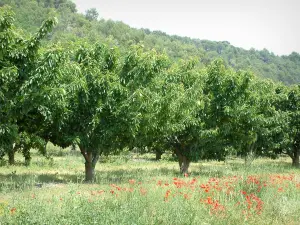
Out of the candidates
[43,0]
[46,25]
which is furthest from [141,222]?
[43,0]

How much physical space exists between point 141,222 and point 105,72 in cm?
1035

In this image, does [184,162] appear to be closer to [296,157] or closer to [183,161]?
[183,161]

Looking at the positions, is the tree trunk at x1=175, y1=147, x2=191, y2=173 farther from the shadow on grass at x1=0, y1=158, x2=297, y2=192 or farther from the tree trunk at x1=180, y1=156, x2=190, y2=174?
the shadow on grass at x1=0, y1=158, x2=297, y2=192

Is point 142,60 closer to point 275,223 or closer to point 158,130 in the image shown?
point 158,130

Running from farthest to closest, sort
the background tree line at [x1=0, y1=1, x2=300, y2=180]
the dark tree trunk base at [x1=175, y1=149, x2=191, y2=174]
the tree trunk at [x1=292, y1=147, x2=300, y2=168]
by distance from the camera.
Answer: the tree trunk at [x1=292, y1=147, x2=300, y2=168] → the dark tree trunk base at [x1=175, y1=149, x2=191, y2=174] → the background tree line at [x1=0, y1=1, x2=300, y2=180]

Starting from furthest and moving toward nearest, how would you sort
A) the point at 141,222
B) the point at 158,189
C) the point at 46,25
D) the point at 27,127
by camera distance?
the point at 27,127 < the point at 46,25 < the point at 158,189 < the point at 141,222

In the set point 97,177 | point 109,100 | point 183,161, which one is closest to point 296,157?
point 183,161

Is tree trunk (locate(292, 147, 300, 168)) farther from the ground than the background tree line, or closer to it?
closer to it

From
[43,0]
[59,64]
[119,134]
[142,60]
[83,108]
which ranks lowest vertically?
[119,134]

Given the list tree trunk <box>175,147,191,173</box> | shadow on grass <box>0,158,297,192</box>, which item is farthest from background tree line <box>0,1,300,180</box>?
shadow on grass <box>0,158,297,192</box>

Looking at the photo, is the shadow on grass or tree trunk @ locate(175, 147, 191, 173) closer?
the shadow on grass

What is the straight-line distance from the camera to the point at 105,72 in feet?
55.2

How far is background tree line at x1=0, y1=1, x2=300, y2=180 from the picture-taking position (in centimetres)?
1284

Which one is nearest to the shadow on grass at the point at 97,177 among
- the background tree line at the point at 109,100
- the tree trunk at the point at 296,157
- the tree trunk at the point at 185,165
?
the background tree line at the point at 109,100
